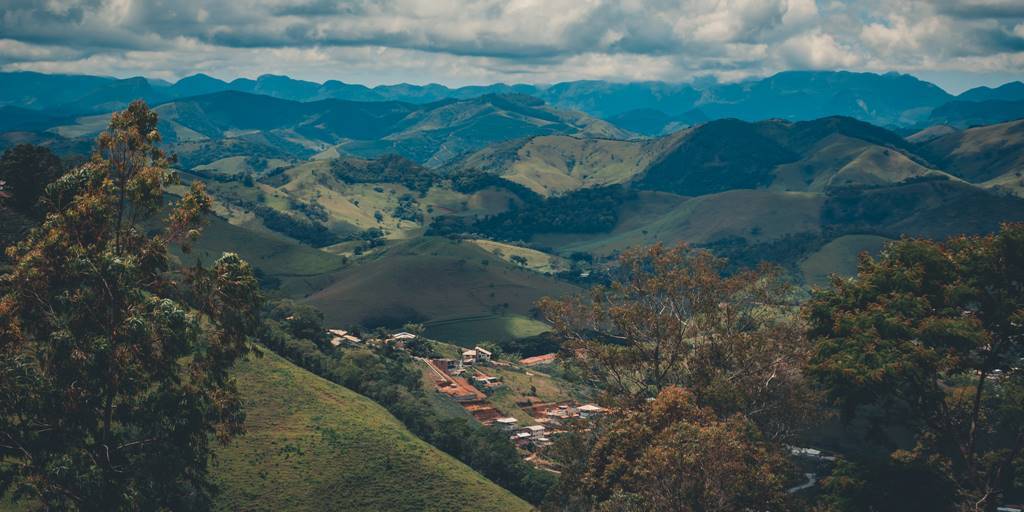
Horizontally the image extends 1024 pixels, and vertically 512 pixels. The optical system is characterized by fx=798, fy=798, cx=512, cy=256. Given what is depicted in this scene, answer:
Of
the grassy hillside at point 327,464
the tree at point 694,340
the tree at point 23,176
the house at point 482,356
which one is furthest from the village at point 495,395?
the tree at point 23,176

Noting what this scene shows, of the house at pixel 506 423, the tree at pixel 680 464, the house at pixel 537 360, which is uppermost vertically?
the tree at pixel 680 464

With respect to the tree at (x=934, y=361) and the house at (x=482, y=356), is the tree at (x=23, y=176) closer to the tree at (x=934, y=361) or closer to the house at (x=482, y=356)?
the tree at (x=934, y=361)

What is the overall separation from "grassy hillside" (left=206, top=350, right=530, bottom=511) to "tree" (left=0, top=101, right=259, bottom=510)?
1299 inches

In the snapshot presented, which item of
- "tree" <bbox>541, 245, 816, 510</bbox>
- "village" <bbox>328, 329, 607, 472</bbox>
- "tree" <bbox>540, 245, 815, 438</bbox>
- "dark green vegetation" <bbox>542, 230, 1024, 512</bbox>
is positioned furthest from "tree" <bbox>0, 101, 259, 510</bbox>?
"village" <bbox>328, 329, 607, 472</bbox>

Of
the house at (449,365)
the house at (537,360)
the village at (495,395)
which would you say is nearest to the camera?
the village at (495,395)

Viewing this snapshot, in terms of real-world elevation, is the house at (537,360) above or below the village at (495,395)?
below

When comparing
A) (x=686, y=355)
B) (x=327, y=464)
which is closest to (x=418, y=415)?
(x=327, y=464)

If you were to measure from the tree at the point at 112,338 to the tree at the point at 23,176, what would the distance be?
6504 cm

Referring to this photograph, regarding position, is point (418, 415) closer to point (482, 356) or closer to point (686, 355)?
point (686, 355)

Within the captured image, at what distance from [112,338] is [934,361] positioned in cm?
3828

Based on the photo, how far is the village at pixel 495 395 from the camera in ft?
378

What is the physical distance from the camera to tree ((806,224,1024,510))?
41.2 meters

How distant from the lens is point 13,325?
96.8 ft

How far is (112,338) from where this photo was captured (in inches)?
1178
